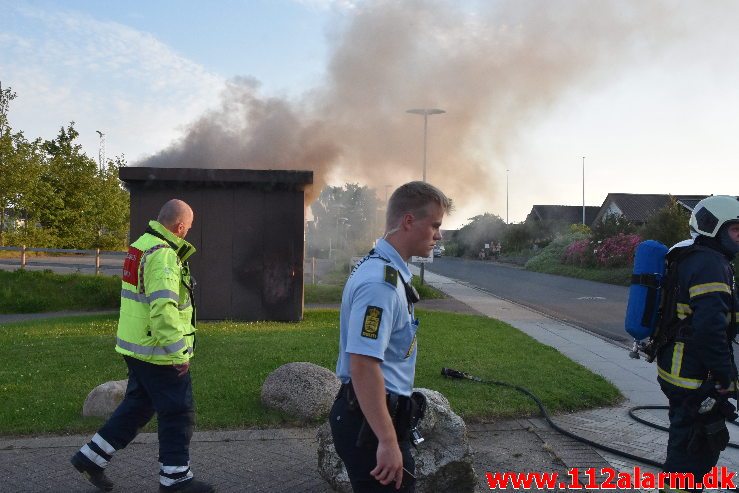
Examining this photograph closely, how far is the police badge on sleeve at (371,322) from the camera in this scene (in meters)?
2.00

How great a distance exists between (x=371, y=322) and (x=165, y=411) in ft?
6.93

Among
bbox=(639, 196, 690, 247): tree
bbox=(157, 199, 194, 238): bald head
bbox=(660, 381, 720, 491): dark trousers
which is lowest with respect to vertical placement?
bbox=(660, 381, 720, 491): dark trousers

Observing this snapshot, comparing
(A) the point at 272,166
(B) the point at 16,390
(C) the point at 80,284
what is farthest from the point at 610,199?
(B) the point at 16,390

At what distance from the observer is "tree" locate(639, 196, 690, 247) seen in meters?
25.3

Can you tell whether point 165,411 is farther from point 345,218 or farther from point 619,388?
point 345,218

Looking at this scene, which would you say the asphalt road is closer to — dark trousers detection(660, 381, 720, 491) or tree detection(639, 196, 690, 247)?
tree detection(639, 196, 690, 247)

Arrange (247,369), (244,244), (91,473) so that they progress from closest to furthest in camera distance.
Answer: (91,473) → (247,369) → (244,244)

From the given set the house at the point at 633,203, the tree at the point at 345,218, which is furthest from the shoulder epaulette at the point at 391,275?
the house at the point at 633,203

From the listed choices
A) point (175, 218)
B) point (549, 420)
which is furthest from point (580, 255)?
point (175, 218)

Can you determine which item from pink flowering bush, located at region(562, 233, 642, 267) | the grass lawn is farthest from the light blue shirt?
pink flowering bush, located at region(562, 233, 642, 267)

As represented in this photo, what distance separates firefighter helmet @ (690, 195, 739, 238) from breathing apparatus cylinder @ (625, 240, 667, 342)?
0.22 metres

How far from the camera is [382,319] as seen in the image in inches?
79.2

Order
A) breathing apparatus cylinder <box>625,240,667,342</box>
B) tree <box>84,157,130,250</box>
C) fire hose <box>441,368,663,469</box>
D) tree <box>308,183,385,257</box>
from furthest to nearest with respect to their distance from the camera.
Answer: tree <box>84,157,130,250</box> → tree <box>308,183,385,257</box> → fire hose <box>441,368,663,469</box> → breathing apparatus cylinder <box>625,240,667,342</box>

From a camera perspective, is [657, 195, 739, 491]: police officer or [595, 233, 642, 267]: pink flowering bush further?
[595, 233, 642, 267]: pink flowering bush
